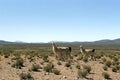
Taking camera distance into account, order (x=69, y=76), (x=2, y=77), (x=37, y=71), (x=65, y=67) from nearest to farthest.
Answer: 1. (x=2, y=77)
2. (x=69, y=76)
3. (x=37, y=71)
4. (x=65, y=67)

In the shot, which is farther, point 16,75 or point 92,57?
point 92,57

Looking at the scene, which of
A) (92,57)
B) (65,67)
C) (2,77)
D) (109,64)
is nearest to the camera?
(2,77)

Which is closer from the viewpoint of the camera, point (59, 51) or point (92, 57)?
point (59, 51)

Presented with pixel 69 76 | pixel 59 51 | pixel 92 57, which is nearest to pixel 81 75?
pixel 69 76

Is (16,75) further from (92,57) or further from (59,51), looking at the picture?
(92,57)

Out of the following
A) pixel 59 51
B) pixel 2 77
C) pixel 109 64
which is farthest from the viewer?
pixel 59 51

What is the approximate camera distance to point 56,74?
18.0 metres

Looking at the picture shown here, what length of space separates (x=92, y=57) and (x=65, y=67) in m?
8.91

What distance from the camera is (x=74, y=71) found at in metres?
19.8

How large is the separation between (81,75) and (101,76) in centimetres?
172

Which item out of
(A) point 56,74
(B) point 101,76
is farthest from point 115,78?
(A) point 56,74

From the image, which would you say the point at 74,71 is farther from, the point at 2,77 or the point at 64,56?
the point at 64,56

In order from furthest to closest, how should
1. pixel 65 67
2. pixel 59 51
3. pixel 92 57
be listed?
pixel 92 57, pixel 59 51, pixel 65 67

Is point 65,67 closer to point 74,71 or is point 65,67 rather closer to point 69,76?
point 74,71
